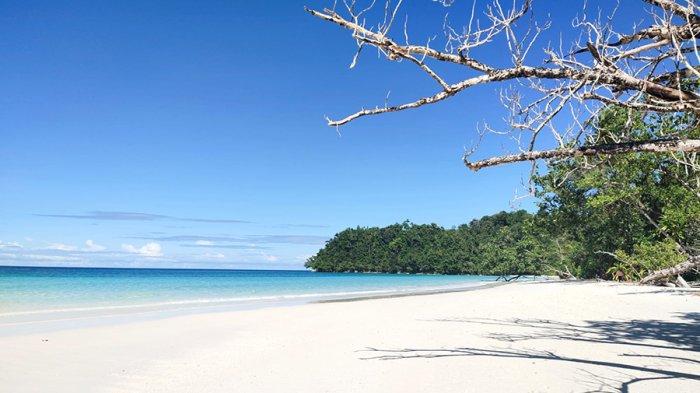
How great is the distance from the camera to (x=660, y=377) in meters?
5.81

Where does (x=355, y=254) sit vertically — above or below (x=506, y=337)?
above

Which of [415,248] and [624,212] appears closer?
[624,212]

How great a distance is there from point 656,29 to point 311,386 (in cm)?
495

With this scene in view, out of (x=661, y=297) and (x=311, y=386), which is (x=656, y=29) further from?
(x=661, y=297)

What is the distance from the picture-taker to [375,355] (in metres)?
7.46

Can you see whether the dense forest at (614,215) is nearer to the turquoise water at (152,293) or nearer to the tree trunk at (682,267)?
the tree trunk at (682,267)

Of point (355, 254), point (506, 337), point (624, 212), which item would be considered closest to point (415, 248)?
point (355, 254)

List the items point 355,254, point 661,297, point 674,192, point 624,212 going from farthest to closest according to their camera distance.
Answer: point 355,254
point 624,212
point 674,192
point 661,297

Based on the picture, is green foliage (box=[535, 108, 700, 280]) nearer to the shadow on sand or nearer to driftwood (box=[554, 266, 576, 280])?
driftwood (box=[554, 266, 576, 280])

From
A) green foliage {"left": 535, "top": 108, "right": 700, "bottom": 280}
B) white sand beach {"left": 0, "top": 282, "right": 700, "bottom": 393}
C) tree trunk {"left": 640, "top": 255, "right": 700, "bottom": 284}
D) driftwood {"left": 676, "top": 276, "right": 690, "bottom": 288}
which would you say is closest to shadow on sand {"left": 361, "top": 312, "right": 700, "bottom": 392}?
white sand beach {"left": 0, "top": 282, "right": 700, "bottom": 393}

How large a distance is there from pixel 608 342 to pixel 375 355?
3.95 metres

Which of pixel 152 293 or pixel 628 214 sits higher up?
pixel 628 214

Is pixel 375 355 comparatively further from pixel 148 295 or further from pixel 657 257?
pixel 148 295

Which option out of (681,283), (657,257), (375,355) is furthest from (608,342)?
(681,283)
